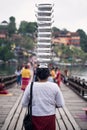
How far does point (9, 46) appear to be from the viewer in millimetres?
161250

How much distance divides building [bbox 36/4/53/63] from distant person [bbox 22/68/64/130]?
5928 inches

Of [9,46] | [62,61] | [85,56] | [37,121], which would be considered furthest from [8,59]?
[37,121]

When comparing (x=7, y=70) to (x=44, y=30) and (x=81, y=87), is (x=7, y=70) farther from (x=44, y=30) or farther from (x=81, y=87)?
(x=81, y=87)

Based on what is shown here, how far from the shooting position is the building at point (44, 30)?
160m

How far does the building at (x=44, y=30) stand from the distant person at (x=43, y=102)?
151m

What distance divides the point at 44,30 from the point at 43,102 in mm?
153939

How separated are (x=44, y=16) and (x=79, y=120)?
15460 cm

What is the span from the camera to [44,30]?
6284 inches

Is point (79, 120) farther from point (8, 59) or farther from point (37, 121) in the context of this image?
point (8, 59)

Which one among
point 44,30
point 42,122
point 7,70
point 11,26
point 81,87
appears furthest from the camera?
point 11,26

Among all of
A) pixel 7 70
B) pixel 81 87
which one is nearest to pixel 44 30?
pixel 7 70

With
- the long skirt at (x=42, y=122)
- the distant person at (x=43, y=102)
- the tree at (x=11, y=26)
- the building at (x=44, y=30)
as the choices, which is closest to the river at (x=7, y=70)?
the building at (x=44, y=30)

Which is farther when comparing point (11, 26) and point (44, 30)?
point (11, 26)

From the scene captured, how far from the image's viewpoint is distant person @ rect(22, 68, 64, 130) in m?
6.29
